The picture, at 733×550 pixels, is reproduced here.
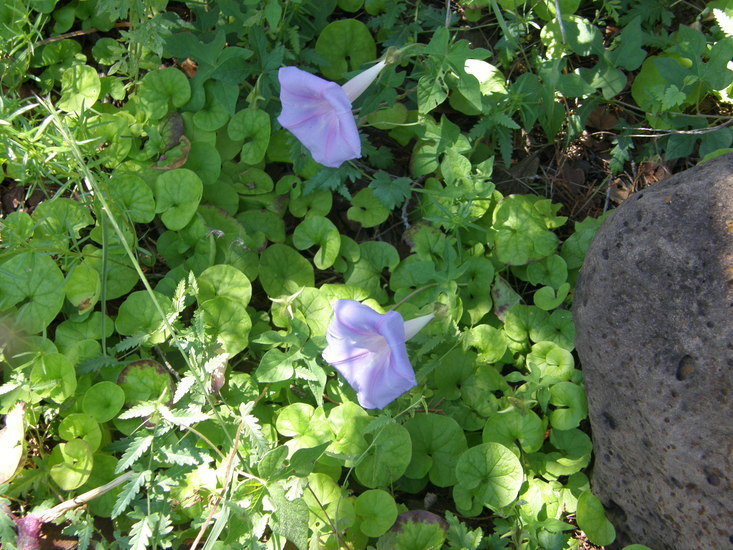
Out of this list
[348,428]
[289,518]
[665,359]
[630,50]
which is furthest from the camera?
[630,50]

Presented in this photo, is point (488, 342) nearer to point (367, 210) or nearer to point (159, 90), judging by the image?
point (367, 210)

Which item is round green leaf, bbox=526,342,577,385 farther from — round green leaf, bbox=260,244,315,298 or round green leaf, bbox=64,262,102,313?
round green leaf, bbox=64,262,102,313

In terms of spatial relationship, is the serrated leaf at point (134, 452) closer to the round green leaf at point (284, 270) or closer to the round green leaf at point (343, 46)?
the round green leaf at point (284, 270)

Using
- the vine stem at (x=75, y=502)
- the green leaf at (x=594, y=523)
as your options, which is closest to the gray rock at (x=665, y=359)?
the green leaf at (x=594, y=523)

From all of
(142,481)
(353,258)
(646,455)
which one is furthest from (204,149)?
(646,455)

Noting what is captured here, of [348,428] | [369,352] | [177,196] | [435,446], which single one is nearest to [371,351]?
[369,352]
